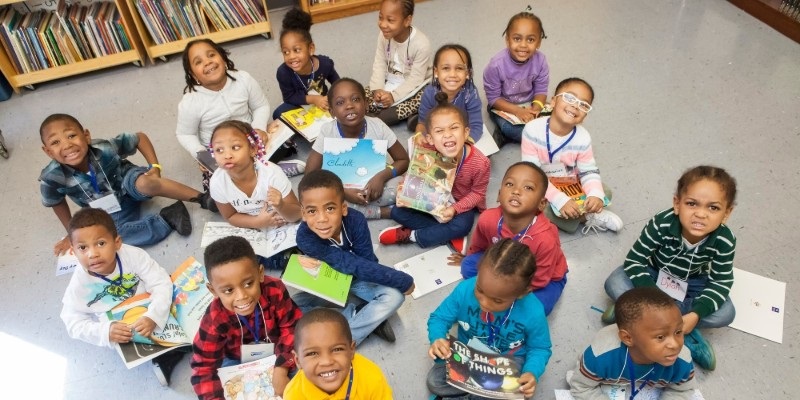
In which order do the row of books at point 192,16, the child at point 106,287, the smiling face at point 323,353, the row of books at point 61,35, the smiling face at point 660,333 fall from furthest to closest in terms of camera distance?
the row of books at point 192,16 → the row of books at point 61,35 → the child at point 106,287 → the smiling face at point 660,333 → the smiling face at point 323,353

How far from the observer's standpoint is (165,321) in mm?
2027

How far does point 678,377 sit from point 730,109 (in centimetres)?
218

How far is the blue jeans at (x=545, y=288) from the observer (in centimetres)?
211

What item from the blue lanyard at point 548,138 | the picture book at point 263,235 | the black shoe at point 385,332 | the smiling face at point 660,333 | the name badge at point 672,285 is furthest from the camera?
the blue lanyard at point 548,138

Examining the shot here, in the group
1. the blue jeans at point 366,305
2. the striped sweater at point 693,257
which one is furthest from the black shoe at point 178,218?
the striped sweater at point 693,257

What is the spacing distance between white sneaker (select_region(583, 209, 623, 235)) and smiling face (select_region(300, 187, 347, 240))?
125 cm

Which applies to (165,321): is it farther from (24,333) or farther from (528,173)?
(528,173)

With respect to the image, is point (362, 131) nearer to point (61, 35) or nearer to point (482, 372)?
point (482, 372)

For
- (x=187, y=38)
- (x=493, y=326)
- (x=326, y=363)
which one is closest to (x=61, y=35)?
(x=187, y=38)

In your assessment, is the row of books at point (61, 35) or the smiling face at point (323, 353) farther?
the row of books at point (61, 35)

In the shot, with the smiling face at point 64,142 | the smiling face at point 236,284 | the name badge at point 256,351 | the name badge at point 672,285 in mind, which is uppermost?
the smiling face at point 64,142

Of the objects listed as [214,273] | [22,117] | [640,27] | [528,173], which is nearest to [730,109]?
[640,27]

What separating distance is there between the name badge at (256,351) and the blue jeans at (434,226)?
2.92 feet

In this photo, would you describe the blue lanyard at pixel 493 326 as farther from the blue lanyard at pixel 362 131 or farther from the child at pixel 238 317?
the blue lanyard at pixel 362 131
